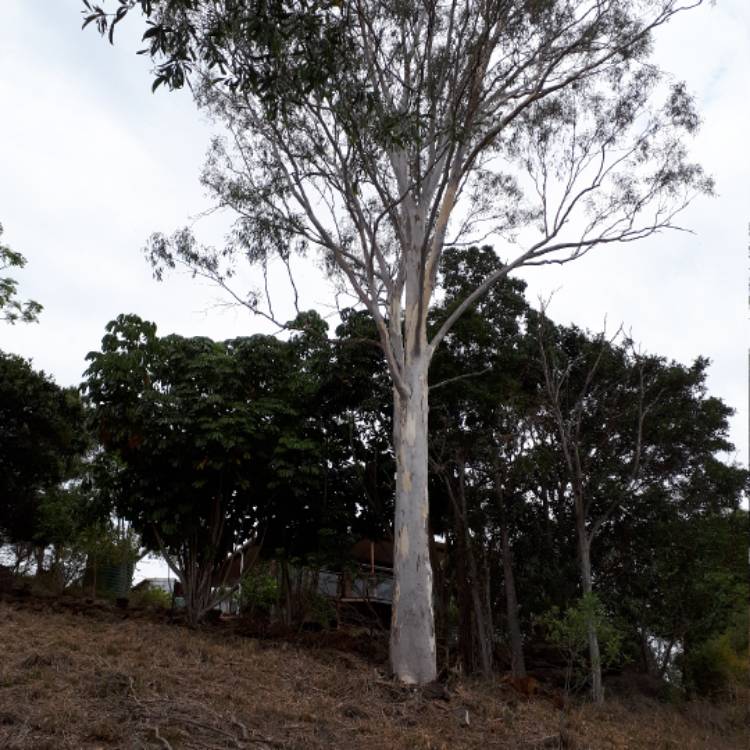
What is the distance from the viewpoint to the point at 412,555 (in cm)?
952

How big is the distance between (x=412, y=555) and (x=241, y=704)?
3110 millimetres

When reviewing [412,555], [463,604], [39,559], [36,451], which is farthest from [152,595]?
[412,555]

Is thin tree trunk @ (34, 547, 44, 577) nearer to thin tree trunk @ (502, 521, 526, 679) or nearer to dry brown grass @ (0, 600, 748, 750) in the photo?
dry brown grass @ (0, 600, 748, 750)

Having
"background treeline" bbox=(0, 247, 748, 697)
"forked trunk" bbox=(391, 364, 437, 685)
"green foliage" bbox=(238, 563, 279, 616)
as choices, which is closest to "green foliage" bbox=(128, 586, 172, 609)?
"green foliage" bbox=(238, 563, 279, 616)

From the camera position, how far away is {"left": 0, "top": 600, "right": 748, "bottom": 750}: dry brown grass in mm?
5961

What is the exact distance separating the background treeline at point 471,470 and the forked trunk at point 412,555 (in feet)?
5.29

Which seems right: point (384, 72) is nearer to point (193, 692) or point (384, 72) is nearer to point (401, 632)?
point (401, 632)

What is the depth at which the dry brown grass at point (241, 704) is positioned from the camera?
235 inches

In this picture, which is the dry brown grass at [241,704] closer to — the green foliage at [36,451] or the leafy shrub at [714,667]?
the leafy shrub at [714,667]

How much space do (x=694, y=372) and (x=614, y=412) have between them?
5.39 ft

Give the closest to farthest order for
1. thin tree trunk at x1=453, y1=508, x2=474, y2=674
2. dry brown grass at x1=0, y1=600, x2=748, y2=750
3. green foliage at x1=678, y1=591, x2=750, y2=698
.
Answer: dry brown grass at x1=0, y1=600, x2=748, y2=750, thin tree trunk at x1=453, y1=508, x2=474, y2=674, green foliage at x1=678, y1=591, x2=750, y2=698

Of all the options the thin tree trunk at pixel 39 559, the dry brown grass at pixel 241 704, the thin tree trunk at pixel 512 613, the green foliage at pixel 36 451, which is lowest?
the dry brown grass at pixel 241 704

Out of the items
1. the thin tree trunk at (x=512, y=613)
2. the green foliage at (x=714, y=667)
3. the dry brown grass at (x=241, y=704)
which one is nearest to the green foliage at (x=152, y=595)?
the dry brown grass at (x=241, y=704)

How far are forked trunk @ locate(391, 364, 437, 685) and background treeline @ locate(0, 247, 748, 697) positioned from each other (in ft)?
5.29
